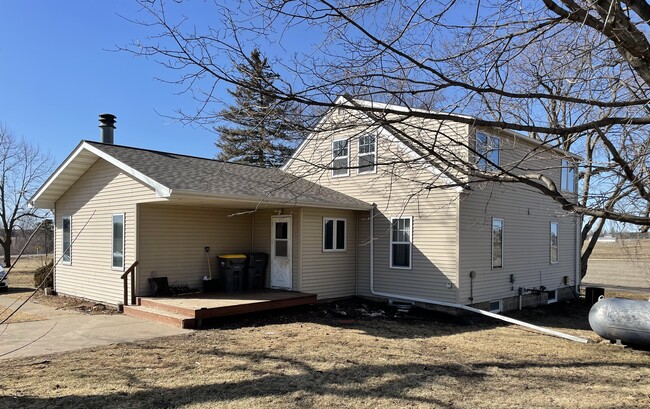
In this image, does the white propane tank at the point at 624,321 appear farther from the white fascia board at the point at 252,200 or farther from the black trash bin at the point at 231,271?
the black trash bin at the point at 231,271

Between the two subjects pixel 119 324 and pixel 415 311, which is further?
pixel 415 311

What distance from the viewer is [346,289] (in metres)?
13.8

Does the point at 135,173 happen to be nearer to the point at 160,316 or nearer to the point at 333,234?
the point at 160,316

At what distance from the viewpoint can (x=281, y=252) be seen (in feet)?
42.9

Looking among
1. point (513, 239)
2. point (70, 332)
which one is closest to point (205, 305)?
point (70, 332)

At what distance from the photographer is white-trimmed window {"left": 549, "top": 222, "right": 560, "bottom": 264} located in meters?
16.3

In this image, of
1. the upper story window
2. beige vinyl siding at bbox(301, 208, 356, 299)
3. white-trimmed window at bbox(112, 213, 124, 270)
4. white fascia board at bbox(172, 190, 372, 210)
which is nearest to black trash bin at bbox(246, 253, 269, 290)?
beige vinyl siding at bbox(301, 208, 356, 299)

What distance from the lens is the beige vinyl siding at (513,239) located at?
12.2 metres

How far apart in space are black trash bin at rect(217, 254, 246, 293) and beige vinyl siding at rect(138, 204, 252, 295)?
0.50 m

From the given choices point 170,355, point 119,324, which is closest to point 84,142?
point 119,324

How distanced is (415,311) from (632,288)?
14.7 metres

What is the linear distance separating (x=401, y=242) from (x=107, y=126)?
31.4 ft

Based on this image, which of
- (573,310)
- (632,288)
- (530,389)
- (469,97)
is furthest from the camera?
(632,288)

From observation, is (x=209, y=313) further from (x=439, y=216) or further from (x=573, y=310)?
(x=573, y=310)
